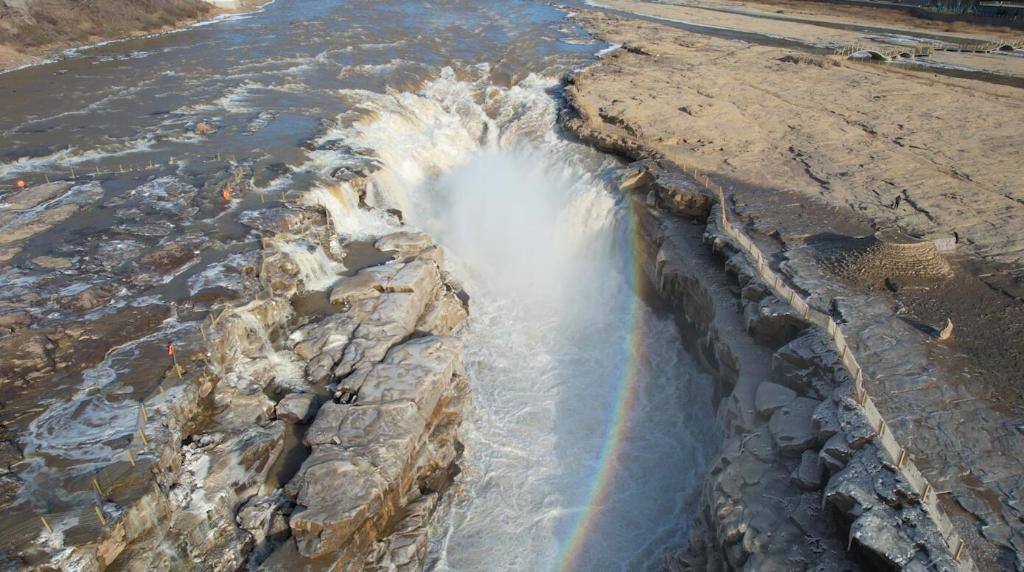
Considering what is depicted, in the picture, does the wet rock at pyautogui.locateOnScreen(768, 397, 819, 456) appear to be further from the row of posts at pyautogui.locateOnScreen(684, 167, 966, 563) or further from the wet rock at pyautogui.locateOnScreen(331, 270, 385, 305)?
the wet rock at pyautogui.locateOnScreen(331, 270, 385, 305)

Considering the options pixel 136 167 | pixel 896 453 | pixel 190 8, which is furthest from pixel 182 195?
pixel 190 8

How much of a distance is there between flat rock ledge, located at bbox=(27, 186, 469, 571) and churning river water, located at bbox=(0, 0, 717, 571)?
0.78m

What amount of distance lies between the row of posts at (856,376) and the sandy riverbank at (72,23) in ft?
94.1

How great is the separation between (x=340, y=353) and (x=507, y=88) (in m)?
17.4

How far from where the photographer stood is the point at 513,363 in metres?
14.0

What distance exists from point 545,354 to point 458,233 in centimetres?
574

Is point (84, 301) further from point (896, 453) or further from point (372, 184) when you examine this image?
point (896, 453)

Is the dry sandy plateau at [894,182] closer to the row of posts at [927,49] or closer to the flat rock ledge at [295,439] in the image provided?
the row of posts at [927,49]

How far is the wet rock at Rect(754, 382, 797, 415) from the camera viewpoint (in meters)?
9.12

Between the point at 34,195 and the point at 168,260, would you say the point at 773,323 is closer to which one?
the point at 168,260

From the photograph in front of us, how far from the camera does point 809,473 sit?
25.7ft

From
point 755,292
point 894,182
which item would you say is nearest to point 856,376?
point 755,292

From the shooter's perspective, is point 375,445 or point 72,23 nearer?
point 375,445

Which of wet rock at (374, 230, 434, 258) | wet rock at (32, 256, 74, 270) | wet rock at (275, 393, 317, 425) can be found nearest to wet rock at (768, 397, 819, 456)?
wet rock at (275, 393, 317, 425)
